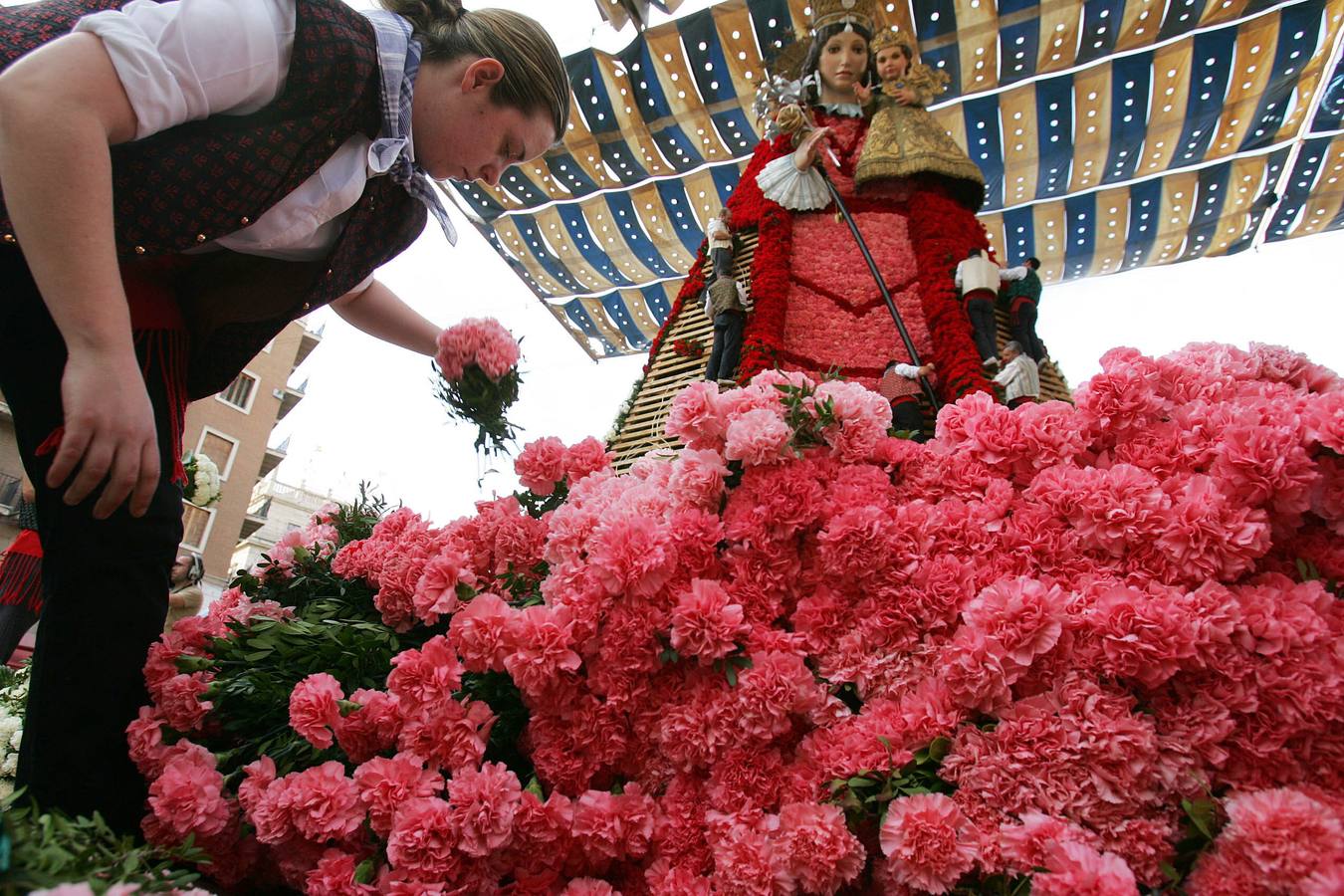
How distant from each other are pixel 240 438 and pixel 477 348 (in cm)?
1694

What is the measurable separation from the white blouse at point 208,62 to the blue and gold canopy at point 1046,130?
2.90m

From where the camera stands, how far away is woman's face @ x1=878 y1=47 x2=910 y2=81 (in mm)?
2750

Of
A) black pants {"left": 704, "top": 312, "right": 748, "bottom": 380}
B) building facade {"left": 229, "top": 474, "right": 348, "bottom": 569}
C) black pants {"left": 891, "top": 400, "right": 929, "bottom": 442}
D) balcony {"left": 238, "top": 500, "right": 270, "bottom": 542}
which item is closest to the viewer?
black pants {"left": 891, "top": 400, "right": 929, "bottom": 442}

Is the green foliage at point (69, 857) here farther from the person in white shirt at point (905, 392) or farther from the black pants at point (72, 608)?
the person in white shirt at point (905, 392)

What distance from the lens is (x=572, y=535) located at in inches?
50.2

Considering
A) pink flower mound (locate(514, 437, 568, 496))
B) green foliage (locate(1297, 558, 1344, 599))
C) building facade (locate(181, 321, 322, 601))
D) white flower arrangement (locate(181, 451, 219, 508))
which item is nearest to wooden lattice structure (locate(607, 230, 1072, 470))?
pink flower mound (locate(514, 437, 568, 496))

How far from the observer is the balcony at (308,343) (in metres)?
18.7

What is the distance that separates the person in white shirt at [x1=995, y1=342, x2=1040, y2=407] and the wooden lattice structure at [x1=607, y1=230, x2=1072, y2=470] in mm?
279

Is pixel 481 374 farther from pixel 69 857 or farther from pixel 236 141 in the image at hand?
pixel 69 857

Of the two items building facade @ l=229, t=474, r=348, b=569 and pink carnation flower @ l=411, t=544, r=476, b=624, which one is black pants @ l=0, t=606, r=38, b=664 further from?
building facade @ l=229, t=474, r=348, b=569

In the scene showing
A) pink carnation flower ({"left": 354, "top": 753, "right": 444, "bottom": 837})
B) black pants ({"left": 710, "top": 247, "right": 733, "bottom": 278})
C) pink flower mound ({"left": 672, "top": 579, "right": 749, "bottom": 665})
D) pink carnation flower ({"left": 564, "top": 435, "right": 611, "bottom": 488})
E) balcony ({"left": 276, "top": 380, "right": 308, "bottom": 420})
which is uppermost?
balcony ({"left": 276, "top": 380, "right": 308, "bottom": 420})

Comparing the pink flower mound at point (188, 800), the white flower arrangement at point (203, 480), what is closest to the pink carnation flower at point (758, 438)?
the pink flower mound at point (188, 800)

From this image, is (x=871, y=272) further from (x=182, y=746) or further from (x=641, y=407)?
(x=182, y=746)

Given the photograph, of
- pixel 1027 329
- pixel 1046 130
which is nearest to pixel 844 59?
pixel 1027 329
